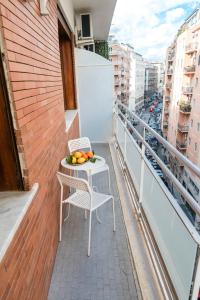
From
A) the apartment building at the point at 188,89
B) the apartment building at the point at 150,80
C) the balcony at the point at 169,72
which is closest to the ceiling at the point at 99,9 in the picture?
the apartment building at the point at 188,89

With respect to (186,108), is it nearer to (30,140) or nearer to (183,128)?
(183,128)

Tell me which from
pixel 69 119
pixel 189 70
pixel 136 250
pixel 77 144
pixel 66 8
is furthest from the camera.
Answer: pixel 189 70

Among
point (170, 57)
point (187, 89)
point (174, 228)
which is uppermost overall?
point (170, 57)

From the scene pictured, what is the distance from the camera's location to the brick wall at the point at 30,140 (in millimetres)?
930

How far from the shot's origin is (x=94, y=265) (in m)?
1.71

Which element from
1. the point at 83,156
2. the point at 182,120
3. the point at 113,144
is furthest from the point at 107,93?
the point at 182,120

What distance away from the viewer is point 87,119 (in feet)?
17.2

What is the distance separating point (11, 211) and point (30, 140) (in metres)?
0.43

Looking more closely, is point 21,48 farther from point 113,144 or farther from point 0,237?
point 113,144

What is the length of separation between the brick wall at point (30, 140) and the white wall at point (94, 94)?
327 cm

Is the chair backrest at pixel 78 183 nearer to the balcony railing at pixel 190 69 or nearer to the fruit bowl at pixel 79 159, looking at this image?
the fruit bowl at pixel 79 159

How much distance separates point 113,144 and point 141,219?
2.88m

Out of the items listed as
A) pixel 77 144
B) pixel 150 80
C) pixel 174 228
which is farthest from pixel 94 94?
pixel 150 80

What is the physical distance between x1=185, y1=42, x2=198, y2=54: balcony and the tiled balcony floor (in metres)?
17.6
